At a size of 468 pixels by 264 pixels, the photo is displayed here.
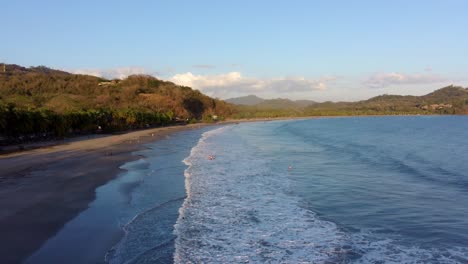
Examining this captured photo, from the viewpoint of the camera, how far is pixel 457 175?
20.6 m

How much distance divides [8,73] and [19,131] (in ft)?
289

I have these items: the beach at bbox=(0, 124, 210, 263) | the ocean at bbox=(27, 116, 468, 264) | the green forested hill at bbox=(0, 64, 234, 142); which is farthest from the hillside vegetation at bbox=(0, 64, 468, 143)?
the ocean at bbox=(27, 116, 468, 264)

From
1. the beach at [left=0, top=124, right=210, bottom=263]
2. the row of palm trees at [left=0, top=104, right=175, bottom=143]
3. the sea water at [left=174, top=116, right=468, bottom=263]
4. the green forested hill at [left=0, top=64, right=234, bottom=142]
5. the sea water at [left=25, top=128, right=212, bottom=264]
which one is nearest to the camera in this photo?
the sea water at [left=25, top=128, right=212, bottom=264]

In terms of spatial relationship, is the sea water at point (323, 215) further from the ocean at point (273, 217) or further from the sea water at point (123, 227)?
the sea water at point (123, 227)

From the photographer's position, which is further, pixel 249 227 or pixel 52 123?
pixel 52 123

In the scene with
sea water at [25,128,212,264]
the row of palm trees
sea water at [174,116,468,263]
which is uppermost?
the row of palm trees

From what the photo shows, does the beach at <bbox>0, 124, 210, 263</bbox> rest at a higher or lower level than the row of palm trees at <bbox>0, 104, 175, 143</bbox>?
lower

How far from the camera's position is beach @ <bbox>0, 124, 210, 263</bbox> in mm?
9828

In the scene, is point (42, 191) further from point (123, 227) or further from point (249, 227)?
point (249, 227)

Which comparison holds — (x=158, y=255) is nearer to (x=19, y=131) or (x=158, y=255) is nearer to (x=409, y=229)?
(x=409, y=229)

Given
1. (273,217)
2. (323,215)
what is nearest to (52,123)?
(273,217)

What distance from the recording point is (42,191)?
1532 centimetres

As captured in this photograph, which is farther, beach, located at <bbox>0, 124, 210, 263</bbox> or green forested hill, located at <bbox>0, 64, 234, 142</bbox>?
green forested hill, located at <bbox>0, 64, 234, 142</bbox>

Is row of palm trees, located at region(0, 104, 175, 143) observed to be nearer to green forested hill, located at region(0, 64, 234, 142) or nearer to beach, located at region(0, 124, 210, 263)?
green forested hill, located at region(0, 64, 234, 142)
